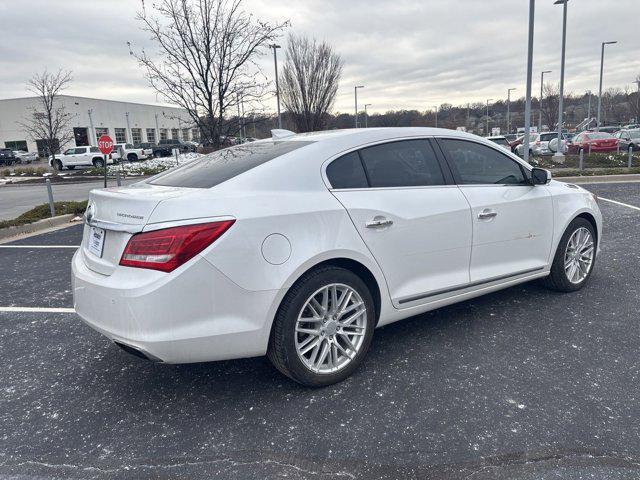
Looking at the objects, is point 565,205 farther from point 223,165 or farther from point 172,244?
point 172,244

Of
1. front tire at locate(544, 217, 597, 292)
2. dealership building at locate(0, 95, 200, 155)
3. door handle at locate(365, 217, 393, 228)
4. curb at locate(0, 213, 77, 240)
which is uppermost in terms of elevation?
dealership building at locate(0, 95, 200, 155)

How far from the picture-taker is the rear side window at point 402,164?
3.43m

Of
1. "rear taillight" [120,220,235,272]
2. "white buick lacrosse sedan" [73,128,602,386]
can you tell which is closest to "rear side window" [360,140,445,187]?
"white buick lacrosse sedan" [73,128,602,386]

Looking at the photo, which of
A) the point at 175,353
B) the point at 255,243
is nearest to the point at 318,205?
the point at 255,243

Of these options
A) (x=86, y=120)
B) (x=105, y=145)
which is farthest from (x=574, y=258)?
(x=86, y=120)

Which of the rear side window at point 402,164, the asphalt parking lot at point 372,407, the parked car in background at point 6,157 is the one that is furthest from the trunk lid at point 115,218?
the parked car in background at point 6,157

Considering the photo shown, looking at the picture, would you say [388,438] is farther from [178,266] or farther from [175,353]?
[178,266]

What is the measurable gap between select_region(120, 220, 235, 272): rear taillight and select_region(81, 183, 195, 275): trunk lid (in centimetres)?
10

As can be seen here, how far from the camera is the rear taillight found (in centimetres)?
260

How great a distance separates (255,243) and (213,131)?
412 inches

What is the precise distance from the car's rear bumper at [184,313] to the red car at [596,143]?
2623 cm

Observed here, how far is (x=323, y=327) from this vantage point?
10.0ft

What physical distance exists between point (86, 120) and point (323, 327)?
68.6 meters

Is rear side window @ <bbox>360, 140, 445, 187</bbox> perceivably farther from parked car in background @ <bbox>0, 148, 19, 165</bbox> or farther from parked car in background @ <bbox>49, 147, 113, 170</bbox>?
parked car in background @ <bbox>0, 148, 19, 165</bbox>
